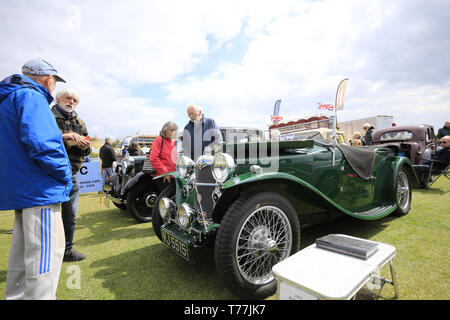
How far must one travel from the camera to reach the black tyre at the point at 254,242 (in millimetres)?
1659

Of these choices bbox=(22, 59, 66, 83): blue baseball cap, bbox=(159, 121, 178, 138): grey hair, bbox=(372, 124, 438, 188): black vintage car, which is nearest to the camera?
A: bbox=(22, 59, 66, 83): blue baseball cap

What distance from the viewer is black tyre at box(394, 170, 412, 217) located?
3564 millimetres

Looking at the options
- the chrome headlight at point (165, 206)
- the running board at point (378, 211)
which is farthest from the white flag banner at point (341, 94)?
the chrome headlight at point (165, 206)

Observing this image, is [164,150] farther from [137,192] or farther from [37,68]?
[37,68]

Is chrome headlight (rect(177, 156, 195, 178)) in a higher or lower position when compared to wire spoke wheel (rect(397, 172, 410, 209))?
higher

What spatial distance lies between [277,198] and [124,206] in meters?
3.41

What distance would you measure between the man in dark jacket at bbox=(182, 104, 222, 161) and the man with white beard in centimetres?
134

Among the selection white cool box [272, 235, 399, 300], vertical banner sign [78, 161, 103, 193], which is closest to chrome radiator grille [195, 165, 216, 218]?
white cool box [272, 235, 399, 300]

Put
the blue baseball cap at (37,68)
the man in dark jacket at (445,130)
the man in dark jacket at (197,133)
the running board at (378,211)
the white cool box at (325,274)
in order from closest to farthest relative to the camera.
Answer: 1. the white cool box at (325,274)
2. the blue baseball cap at (37,68)
3. the running board at (378,211)
4. the man in dark jacket at (197,133)
5. the man in dark jacket at (445,130)

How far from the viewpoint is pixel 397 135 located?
736cm

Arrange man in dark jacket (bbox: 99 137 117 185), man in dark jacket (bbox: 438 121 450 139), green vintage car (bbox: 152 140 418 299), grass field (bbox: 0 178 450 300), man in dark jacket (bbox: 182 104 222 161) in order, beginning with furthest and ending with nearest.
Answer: man in dark jacket (bbox: 438 121 450 139), man in dark jacket (bbox: 99 137 117 185), man in dark jacket (bbox: 182 104 222 161), grass field (bbox: 0 178 450 300), green vintage car (bbox: 152 140 418 299)

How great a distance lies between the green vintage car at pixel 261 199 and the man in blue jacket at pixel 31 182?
36.2 inches

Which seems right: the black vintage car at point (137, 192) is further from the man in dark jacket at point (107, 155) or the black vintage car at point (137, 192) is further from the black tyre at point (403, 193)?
the black tyre at point (403, 193)

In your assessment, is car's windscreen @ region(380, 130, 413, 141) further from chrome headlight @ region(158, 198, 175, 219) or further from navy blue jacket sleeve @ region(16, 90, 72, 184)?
navy blue jacket sleeve @ region(16, 90, 72, 184)
